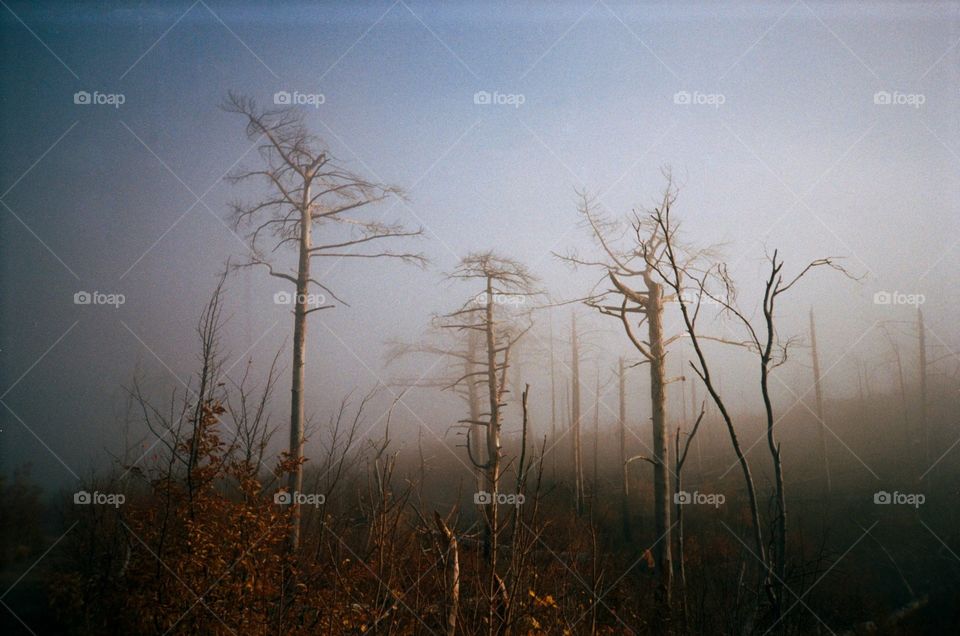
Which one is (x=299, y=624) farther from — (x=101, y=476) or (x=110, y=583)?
(x=101, y=476)

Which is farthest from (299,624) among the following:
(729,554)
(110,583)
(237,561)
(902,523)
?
(902,523)

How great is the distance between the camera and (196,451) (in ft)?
16.0

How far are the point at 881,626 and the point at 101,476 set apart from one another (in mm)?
14365

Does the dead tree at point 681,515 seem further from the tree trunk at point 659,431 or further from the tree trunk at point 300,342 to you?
the tree trunk at point 300,342

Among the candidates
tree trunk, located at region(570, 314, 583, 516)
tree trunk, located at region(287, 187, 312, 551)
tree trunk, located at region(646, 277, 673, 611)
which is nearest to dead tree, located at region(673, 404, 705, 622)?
tree trunk, located at region(646, 277, 673, 611)

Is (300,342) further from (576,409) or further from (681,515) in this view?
(576,409)

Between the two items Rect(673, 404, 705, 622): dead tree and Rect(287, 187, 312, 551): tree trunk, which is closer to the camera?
Rect(673, 404, 705, 622): dead tree

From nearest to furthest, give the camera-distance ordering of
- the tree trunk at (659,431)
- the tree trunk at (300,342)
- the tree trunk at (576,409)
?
the tree trunk at (300,342) < the tree trunk at (659,431) < the tree trunk at (576,409)

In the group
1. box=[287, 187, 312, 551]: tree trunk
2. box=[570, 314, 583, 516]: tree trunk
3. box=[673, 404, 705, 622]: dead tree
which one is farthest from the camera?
box=[570, 314, 583, 516]: tree trunk

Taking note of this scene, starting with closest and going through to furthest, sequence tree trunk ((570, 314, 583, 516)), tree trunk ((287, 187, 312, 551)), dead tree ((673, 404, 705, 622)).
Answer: dead tree ((673, 404, 705, 622)), tree trunk ((287, 187, 312, 551)), tree trunk ((570, 314, 583, 516))

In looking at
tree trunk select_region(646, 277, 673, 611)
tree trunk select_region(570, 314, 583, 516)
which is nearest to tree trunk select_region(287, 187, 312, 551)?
tree trunk select_region(646, 277, 673, 611)

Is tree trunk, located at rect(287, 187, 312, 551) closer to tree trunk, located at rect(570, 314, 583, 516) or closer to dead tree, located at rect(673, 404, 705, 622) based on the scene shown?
dead tree, located at rect(673, 404, 705, 622)

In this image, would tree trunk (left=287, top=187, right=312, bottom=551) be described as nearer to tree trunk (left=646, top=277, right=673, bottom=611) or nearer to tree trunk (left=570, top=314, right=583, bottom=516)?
tree trunk (left=646, top=277, right=673, bottom=611)

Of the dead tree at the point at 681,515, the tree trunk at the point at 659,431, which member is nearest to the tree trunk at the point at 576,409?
the tree trunk at the point at 659,431
